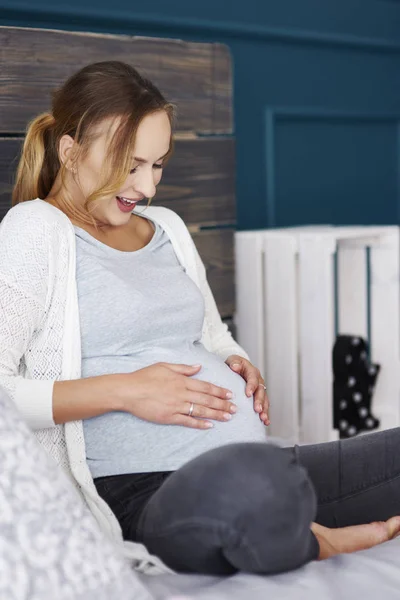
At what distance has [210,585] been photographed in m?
0.96

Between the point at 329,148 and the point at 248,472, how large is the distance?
1.94 meters

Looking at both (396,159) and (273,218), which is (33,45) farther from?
(396,159)

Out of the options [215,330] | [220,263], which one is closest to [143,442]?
[215,330]

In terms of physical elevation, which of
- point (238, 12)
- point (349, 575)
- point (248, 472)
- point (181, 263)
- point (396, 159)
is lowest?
point (349, 575)

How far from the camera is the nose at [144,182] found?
1.36 meters

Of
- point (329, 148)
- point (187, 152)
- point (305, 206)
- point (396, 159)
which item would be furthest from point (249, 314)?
point (396, 159)

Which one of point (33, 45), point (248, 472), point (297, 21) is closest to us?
point (248, 472)

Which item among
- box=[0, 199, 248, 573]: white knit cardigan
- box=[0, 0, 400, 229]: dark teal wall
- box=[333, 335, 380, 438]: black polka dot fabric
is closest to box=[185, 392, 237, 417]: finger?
box=[0, 199, 248, 573]: white knit cardigan

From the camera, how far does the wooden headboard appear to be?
5.44ft

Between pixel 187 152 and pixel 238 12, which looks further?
pixel 238 12

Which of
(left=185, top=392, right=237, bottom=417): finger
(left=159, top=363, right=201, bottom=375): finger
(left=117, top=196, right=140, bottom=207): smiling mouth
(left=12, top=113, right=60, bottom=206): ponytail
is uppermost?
(left=12, top=113, right=60, bottom=206): ponytail

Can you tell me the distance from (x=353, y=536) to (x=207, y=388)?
0.28 metres

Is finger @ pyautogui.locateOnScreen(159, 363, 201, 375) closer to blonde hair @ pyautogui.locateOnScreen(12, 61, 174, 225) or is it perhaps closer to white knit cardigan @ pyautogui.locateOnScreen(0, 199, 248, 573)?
white knit cardigan @ pyautogui.locateOnScreen(0, 199, 248, 573)

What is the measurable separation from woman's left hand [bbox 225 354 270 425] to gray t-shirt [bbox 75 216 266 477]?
0.03 meters
